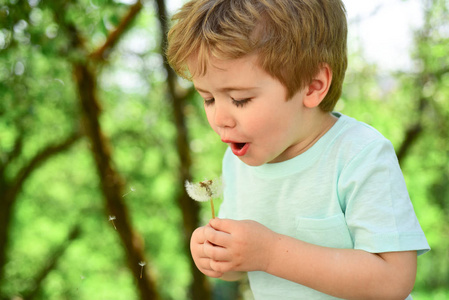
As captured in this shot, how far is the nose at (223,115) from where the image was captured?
134 centimetres

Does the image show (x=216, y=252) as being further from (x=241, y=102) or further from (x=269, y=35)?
(x=269, y=35)

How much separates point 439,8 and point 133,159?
709 centimetres

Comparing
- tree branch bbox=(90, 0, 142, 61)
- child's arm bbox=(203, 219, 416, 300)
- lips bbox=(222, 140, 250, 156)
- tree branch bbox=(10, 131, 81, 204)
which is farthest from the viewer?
tree branch bbox=(10, 131, 81, 204)

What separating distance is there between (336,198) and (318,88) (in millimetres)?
350

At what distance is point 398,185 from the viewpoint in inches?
51.3

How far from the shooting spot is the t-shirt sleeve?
1257 millimetres

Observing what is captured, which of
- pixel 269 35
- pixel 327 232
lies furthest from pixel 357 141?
pixel 269 35

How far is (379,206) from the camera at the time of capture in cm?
128

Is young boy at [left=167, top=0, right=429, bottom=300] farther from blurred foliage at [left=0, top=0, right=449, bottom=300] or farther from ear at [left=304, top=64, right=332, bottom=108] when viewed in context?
blurred foliage at [left=0, top=0, right=449, bottom=300]

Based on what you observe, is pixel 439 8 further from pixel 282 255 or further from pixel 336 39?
pixel 282 255

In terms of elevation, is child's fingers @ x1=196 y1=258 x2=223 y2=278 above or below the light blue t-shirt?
below

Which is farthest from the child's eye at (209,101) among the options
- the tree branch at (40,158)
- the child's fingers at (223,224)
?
the tree branch at (40,158)

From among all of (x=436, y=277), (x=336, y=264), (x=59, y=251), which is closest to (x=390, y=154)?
(x=336, y=264)

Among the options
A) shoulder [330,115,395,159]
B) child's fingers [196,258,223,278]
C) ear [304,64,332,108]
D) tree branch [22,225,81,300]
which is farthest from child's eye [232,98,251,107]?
tree branch [22,225,81,300]
